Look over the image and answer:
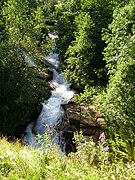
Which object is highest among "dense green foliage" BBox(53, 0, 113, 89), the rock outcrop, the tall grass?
"dense green foliage" BBox(53, 0, 113, 89)

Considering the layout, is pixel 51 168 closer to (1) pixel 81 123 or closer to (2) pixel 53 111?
(1) pixel 81 123

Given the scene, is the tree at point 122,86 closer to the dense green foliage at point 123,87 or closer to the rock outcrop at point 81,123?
the dense green foliage at point 123,87

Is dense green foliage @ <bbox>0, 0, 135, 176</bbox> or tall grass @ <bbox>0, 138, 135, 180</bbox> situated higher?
dense green foliage @ <bbox>0, 0, 135, 176</bbox>

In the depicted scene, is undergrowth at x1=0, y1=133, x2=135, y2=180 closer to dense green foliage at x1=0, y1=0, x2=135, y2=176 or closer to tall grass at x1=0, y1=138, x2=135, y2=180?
tall grass at x1=0, y1=138, x2=135, y2=180

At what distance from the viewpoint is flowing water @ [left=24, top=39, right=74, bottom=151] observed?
11.9 m

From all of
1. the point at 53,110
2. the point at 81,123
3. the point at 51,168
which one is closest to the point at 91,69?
the point at 53,110

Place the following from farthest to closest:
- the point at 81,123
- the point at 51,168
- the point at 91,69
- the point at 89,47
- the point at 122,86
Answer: the point at 91,69
the point at 89,47
the point at 81,123
the point at 122,86
the point at 51,168

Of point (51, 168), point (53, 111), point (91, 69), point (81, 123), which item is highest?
point (91, 69)

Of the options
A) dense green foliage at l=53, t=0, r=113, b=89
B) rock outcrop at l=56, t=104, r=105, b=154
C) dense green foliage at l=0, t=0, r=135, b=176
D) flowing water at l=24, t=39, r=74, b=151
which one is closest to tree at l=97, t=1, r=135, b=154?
dense green foliage at l=0, t=0, r=135, b=176

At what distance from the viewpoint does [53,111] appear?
44.2 ft

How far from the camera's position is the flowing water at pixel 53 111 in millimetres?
11906

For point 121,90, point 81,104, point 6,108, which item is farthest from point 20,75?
point 121,90

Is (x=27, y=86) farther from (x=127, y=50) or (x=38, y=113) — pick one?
(x=127, y=50)

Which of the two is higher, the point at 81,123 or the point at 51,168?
the point at 81,123
